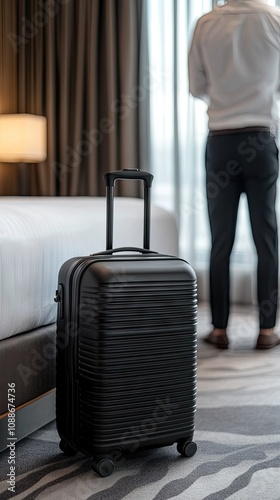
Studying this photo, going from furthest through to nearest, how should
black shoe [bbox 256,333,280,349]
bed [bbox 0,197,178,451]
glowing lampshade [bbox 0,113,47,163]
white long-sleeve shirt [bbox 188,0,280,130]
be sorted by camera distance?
glowing lampshade [bbox 0,113,47,163]
black shoe [bbox 256,333,280,349]
white long-sleeve shirt [bbox 188,0,280,130]
bed [bbox 0,197,178,451]

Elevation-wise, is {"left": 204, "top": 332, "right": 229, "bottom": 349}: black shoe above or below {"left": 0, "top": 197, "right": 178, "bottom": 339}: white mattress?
below

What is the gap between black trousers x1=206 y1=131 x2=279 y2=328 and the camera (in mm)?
2965

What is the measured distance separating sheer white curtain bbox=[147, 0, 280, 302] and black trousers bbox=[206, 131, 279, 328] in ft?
4.03

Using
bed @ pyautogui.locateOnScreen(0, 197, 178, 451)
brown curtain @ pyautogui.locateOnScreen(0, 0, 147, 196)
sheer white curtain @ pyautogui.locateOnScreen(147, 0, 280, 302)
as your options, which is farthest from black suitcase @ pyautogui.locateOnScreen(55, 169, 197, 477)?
brown curtain @ pyautogui.locateOnScreen(0, 0, 147, 196)

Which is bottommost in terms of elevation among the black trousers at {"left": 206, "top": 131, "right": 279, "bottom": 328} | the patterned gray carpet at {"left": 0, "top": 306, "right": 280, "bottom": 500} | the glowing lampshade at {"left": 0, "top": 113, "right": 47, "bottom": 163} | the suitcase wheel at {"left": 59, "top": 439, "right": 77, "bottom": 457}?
the patterned gray carpet at {"left": 0, "top": 306, "right": 280, "bottom": 500}

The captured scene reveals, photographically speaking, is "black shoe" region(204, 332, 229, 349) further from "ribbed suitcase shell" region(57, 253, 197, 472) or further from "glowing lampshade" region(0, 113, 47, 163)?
"glowing lampshade" region(0, 113, 47, 163)

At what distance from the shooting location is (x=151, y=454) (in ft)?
5.94

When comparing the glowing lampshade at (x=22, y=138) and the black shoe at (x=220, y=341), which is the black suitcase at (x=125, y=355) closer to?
the black shoe at (x=220, y=341)

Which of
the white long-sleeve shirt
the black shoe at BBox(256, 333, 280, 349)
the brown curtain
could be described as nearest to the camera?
the white long-sleeve shirt

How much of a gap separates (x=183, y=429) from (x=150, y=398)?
0.14 meters

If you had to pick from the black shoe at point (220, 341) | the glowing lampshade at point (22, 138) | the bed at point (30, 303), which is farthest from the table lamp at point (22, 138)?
the bed at point (30, 303)

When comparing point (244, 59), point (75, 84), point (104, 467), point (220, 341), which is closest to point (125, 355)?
point (104, 467)

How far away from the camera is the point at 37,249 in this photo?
6.20 ft

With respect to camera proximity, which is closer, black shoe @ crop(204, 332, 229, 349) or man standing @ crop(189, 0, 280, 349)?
man standing @ crop(189, 0, 280, 349)
